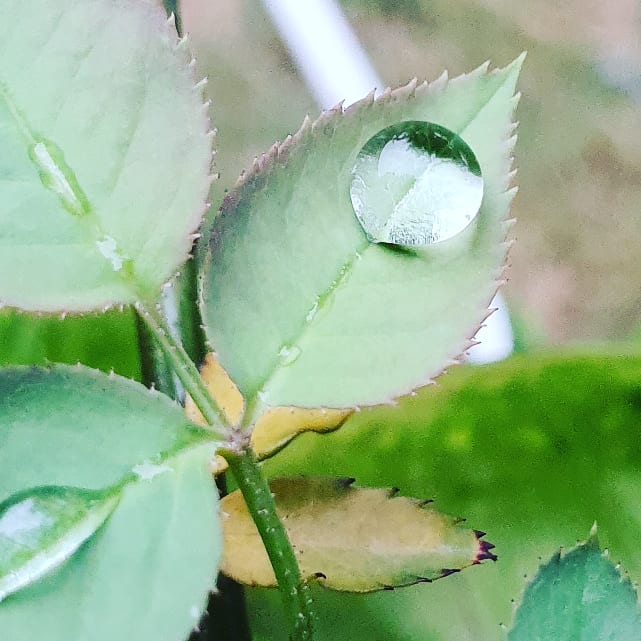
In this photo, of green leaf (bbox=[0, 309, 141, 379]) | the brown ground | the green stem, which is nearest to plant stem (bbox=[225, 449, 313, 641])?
the green stem

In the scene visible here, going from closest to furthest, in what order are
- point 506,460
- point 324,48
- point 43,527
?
point 43,527
point 506,460
point 324,48

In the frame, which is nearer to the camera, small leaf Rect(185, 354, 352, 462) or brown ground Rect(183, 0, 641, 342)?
small leaf Rect(185, 354, 352, 462)

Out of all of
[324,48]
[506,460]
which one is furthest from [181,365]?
[324,48]

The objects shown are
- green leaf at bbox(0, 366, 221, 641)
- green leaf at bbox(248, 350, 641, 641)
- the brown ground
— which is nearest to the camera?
green leaf at bbox(0, 366, 221, 641)

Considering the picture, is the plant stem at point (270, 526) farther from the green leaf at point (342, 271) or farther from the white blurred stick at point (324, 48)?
the white blurred stick at point (324, 48)

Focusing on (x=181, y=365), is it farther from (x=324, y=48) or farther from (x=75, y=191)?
(x=324, y=48)

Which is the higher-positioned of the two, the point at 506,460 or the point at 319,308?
the point at 319,308

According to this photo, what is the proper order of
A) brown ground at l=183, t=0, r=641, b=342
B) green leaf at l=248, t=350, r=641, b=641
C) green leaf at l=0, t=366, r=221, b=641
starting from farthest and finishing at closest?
1. brown ground at l=183, t=0, r=641, b=342
2. green leaf at l=248, t=350, r=641, b=641
3. green leaf at l=0, t=366, r=221, b=641

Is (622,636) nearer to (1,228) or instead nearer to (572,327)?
(1,228)

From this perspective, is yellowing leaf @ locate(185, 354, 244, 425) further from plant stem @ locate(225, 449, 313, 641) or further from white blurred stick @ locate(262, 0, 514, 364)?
white blurred stick @ locate(262, 0, 514, 364)
